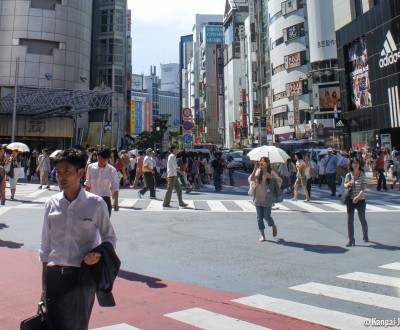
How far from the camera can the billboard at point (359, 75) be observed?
40500mm

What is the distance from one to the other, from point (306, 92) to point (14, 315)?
61579 mm

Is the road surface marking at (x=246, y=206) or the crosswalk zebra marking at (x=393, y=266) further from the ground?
the road surface marking at (x=246, y=206)

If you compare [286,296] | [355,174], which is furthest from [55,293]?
[355,174]

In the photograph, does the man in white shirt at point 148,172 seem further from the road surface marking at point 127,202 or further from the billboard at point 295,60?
the billboard at point 295,60

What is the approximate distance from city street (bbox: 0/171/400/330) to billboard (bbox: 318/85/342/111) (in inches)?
1918

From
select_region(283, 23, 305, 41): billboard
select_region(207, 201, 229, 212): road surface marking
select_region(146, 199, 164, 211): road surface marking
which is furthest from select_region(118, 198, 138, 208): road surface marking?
select_region(283, 23, 305, 41): billboard

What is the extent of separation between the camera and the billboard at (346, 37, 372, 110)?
133 feet

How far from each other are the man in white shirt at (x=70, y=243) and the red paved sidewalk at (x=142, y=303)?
1.43m

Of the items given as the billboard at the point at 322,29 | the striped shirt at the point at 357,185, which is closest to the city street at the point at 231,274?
the striped shirt at the point at 357,185

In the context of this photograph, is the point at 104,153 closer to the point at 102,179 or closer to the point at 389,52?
the point at 102,179

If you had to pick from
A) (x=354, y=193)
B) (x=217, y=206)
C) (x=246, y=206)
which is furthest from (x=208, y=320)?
(x=246, y=206)

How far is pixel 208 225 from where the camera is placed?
10.4 metres

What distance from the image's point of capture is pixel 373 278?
5.68 metres

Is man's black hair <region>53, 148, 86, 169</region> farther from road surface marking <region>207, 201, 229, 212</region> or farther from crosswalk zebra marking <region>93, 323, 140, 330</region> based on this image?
road surface marking <region>207, 201, 229, 212</region>
